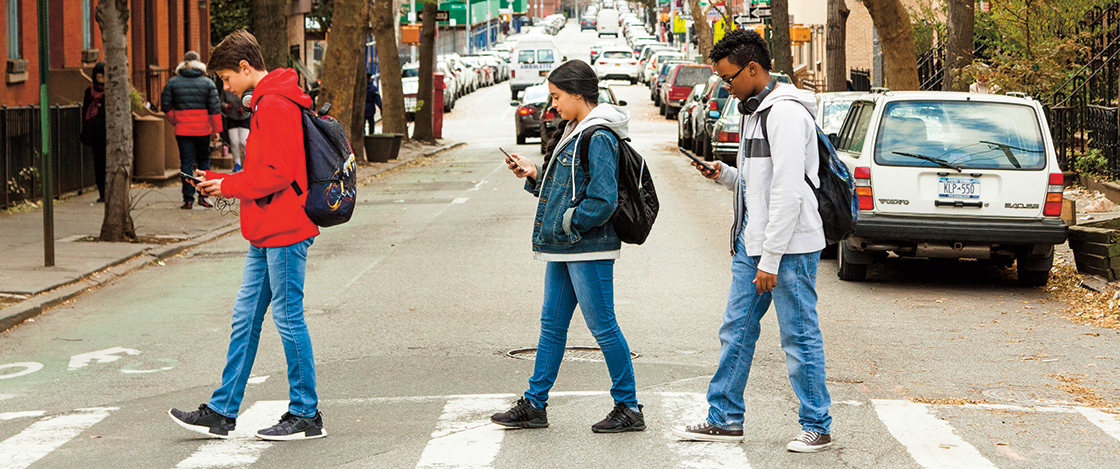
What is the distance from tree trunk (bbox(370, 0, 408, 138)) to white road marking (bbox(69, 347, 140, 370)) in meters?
23.6

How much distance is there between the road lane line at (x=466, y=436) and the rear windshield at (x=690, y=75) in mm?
38028

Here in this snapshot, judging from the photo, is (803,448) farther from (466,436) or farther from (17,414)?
(17,414)

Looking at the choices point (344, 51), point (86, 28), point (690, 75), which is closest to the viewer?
point (86, 28)

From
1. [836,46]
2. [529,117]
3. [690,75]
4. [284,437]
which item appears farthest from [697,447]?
[690,75]

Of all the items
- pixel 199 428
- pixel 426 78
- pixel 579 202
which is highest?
pixel 426 78

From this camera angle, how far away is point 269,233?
612cm

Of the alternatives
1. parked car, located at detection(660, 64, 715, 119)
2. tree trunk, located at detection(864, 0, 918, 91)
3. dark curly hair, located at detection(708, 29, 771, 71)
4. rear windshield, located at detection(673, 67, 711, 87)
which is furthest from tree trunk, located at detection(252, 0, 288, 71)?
rear windshield, located at detection(673, 67, 711, 87)

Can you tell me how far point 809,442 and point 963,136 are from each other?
5825 millimetres

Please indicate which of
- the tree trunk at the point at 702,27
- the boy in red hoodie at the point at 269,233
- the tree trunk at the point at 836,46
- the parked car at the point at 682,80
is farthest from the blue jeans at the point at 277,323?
the tree trunk at the point at 702,27

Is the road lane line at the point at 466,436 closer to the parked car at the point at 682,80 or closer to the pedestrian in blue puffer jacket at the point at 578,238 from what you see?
the pedestrian in blue puffer jacket at the point at 578,238

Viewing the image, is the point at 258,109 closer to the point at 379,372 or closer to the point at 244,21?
the point at 379,372

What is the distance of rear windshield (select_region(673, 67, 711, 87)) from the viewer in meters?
44.5

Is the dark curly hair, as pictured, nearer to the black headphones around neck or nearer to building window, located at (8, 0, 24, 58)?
the black headphones around neck

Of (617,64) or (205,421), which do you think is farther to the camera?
(617,64)
